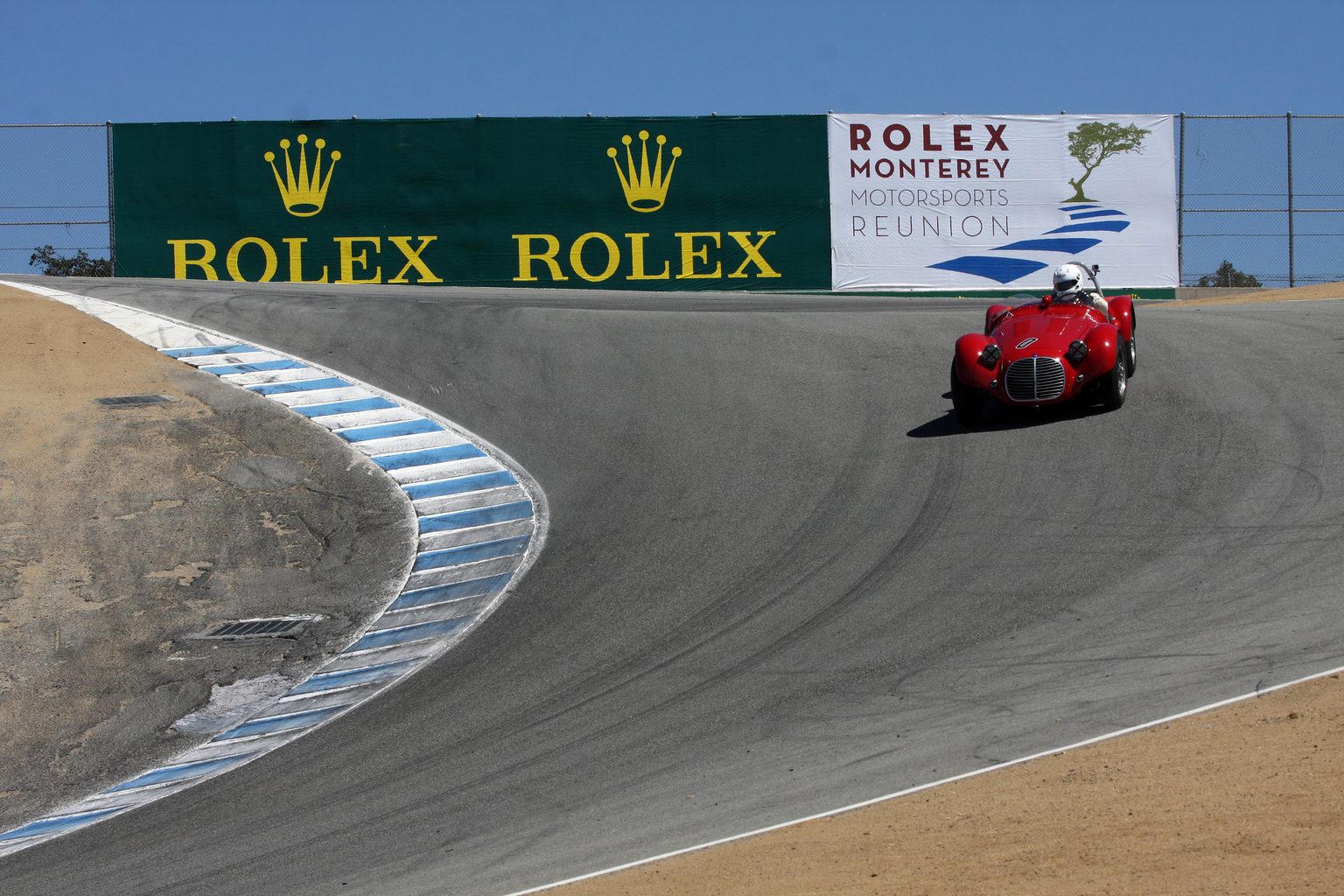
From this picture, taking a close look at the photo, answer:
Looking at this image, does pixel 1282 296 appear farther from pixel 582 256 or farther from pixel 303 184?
pixel 303 184

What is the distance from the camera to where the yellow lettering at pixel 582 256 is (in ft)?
73.5

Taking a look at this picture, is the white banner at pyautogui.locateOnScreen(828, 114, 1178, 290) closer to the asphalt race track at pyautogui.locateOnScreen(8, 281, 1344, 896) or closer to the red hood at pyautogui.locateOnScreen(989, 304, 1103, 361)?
the asphalt race track at pyautogui.locateOnScreen(8, 281, 1344, 896)

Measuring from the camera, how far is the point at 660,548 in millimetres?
9297

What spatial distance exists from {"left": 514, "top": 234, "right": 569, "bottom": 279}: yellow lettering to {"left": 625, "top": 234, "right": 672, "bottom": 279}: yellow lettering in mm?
1259

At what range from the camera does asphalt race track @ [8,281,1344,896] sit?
5.77 meters

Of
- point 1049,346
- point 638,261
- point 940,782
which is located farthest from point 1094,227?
point 940,782

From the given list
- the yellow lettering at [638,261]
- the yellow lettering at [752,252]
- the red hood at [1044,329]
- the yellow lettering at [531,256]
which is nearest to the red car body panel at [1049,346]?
the red hood at [1044,329]

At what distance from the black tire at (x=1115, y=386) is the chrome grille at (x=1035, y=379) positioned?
488mm

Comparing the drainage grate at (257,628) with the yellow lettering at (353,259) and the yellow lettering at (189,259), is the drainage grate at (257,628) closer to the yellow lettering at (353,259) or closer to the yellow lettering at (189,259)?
the yellow lettering at (353,259)

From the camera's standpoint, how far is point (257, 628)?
893 cm

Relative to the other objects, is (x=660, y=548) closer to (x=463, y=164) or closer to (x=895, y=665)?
(x=895, y=665)

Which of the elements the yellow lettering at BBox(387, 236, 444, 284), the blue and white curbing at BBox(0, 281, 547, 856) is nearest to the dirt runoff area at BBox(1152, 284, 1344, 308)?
the yellow lettering at BBox(387, 236, 444, 284)

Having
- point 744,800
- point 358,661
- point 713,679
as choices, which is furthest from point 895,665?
point 358,661

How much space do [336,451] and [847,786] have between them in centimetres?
757
